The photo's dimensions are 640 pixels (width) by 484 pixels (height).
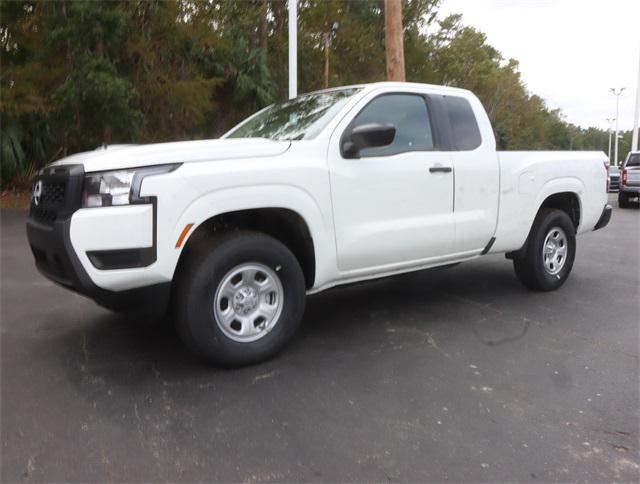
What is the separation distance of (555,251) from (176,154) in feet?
13.4

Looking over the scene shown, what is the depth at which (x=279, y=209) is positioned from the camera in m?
3.75

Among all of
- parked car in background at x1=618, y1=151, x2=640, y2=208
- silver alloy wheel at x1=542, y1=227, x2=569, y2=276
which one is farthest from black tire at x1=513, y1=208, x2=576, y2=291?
parked car in background at x1=618, y1=151, x2=640, y2=208

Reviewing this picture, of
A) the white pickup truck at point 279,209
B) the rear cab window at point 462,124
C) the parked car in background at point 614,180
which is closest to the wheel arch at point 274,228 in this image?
the white pickup truck at point 279,209

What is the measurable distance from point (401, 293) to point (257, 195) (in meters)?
2.58

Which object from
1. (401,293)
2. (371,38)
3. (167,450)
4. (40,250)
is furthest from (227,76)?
(167,450)

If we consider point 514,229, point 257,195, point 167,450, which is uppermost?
point 257,195

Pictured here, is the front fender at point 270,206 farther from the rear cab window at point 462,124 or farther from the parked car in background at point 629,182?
the parked car in background at point 629,182

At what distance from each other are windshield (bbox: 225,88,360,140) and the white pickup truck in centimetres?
2

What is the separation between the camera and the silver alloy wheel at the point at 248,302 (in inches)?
140

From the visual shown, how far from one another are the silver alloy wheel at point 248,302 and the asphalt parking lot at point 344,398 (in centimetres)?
26

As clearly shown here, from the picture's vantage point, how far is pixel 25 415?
3.04 meters

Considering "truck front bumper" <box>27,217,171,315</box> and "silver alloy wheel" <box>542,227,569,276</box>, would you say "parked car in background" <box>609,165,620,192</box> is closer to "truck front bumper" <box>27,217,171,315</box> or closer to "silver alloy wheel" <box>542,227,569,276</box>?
"silver alloy wheel" <box>542,227,569,276</box>

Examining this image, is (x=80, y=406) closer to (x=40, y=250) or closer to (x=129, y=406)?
(x=129, y=406)

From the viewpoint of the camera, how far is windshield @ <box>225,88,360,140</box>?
4.14 meters
